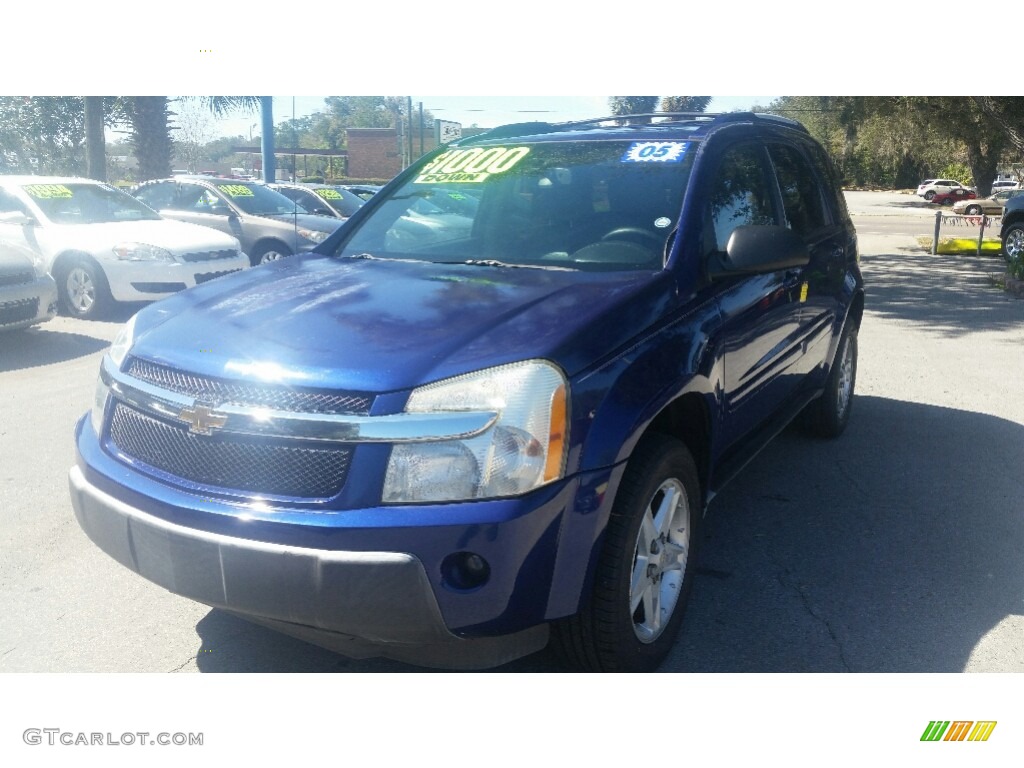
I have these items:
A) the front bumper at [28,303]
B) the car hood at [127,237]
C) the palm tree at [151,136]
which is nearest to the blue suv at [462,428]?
the front bumper at [28,303]

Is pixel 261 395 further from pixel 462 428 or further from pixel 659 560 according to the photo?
pixel 659 560

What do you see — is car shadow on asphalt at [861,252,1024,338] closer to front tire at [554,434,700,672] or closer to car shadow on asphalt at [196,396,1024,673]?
car shadow on asphalt at [196,396,1024,673]

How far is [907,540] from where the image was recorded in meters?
4.17

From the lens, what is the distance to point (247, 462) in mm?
2480

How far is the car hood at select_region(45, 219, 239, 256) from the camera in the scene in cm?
974

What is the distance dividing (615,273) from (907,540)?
203 cm

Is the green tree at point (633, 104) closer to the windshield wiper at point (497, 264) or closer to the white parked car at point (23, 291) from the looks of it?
the windshield wiper at point (497, 264)

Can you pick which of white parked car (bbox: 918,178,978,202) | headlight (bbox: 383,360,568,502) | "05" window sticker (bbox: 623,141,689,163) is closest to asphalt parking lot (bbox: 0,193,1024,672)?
headlight (bbox: 383,360,568,502)

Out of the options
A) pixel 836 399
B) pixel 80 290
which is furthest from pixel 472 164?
pixel 80 290

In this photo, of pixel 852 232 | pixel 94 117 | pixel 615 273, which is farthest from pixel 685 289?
pixel 94 117

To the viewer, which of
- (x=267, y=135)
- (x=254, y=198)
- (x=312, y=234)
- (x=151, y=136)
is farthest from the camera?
(x=151, y=136)

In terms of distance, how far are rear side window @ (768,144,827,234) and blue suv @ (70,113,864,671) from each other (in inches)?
34.8

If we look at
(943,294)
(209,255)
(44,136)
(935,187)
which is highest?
(44,136)
